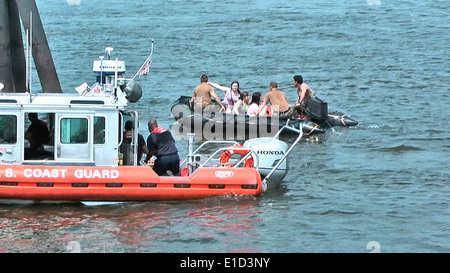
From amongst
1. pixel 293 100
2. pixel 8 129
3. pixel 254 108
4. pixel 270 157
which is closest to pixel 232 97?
pixel 254 108

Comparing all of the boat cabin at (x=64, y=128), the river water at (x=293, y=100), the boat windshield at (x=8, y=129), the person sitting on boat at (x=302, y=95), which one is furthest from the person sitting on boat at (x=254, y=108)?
the boat windshield at (x=8, y=129)

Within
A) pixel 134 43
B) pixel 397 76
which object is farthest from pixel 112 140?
pixel 134 43

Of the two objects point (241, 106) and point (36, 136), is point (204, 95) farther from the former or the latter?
point (36, 136)

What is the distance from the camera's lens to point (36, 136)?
610 inches

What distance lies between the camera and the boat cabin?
49.8ft

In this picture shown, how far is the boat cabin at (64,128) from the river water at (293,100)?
85 cm

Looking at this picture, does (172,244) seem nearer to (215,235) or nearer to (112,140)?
(215,235)

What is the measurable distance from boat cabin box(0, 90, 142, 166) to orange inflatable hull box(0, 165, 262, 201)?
248 mm

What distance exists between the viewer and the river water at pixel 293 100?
14.5m

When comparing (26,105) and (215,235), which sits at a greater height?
(26,105)

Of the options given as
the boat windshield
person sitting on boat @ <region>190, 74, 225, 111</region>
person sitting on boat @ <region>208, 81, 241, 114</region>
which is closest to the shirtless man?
person sitting on boat @ <region>208, 81, 241, 114</region>

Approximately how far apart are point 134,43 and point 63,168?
68.8 ft
